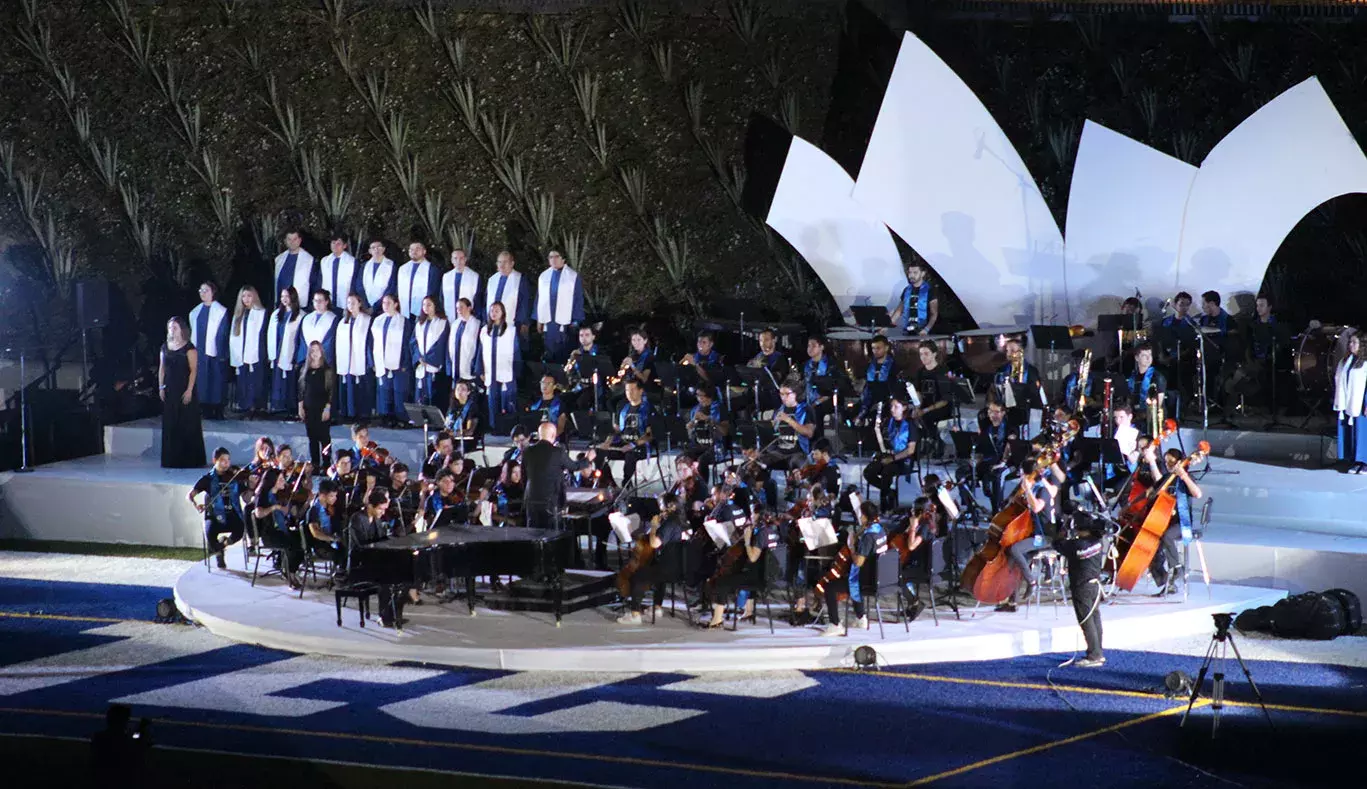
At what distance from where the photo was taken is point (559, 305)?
20344mm

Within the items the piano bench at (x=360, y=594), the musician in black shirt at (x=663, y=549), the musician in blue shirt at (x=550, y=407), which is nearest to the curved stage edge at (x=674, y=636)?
the piano bench at (x=360, y=594)

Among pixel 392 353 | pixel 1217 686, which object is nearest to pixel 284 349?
pixel 392 353

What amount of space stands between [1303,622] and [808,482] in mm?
3923

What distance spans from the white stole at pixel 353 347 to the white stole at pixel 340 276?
0.63 meters

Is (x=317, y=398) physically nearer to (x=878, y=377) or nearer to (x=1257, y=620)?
(x=878, y=377)

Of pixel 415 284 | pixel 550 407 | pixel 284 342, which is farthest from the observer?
pixel 415 284

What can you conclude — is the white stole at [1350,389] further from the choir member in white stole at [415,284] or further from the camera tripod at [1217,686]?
the choir member in white stole at [415,284]

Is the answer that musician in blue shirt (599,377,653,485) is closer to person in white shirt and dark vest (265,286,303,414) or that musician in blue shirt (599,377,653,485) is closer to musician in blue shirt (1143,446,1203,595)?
musician in blue shirt (1143,446,1203,595)

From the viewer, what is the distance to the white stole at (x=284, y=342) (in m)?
20.5

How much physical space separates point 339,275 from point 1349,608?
11.6 m

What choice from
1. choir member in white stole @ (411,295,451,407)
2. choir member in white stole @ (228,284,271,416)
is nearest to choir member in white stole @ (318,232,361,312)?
choir member in white stole @ (228,284,271,416)

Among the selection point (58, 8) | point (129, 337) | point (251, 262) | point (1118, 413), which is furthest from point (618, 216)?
point (1118, 413)

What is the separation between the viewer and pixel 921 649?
44.8 ft

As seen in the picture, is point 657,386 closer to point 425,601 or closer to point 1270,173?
point 425,601
